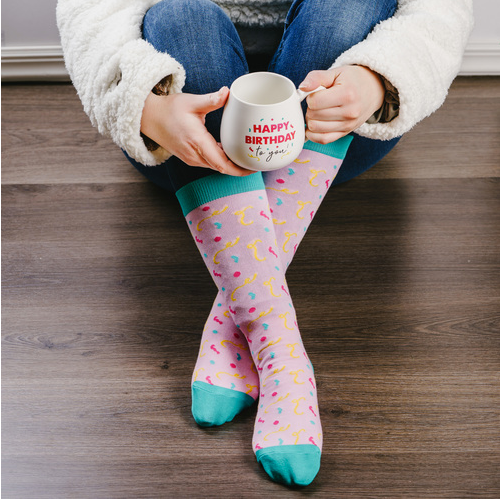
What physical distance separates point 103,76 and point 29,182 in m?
0.52

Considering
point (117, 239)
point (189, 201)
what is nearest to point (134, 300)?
point (117, 239)

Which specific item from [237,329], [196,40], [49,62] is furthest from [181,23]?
[49,62]

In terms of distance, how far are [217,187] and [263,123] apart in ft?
0.54

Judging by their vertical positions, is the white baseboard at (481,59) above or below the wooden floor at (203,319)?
above

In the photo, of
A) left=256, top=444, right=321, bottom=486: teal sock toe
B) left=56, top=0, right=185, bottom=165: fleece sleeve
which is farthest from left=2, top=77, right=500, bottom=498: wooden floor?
left=56, top=0, right=185, bottom=165: fleece sleeve

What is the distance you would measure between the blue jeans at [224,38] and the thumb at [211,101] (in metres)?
0.07

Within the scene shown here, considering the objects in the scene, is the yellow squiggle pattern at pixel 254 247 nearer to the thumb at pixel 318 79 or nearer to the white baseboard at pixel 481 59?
the thumb at pixel 318 79

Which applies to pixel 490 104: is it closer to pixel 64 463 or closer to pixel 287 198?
pixel 287 198

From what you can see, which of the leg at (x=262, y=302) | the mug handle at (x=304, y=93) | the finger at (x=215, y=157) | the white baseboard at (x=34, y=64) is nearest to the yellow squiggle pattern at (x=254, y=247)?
the leg at (x=262, y=302)

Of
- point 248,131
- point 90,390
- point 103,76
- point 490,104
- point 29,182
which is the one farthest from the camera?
point 490,104

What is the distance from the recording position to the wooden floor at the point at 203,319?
74cm

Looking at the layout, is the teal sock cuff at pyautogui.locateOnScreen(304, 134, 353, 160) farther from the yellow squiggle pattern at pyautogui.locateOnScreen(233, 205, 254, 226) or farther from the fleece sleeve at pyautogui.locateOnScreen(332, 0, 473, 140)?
the yellow squiggle pattern at pyautogui.locateOnScreen(233, 205, 254, 226)

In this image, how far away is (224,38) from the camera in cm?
Answer: 78

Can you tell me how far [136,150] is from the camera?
72 centimetres
